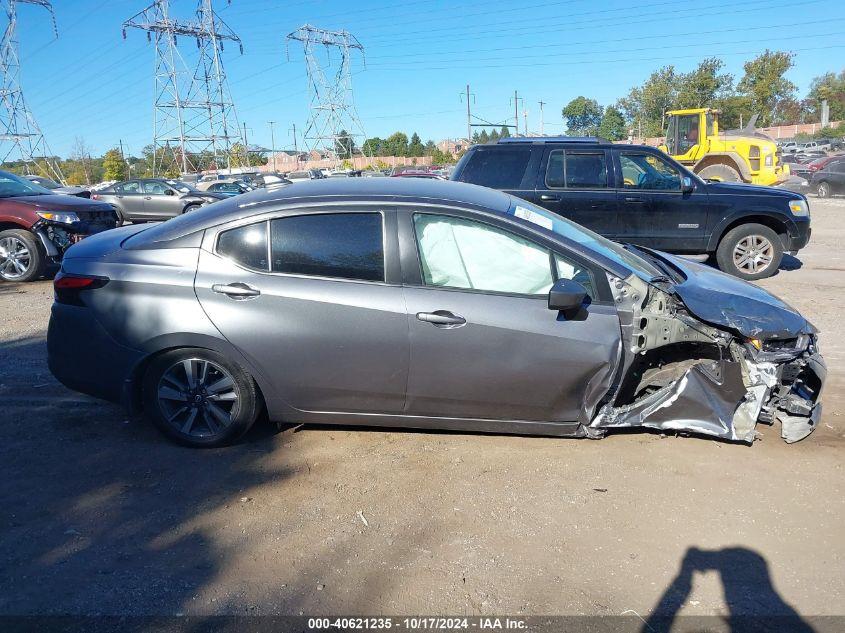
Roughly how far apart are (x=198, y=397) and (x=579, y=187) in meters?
6.20

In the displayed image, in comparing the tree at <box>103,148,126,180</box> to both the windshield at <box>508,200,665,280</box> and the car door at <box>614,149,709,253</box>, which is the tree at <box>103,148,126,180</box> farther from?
the windshield at <box>508,200,665,280</box>

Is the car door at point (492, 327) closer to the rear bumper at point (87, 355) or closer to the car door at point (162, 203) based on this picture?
the rear bumper at point (87, 355)

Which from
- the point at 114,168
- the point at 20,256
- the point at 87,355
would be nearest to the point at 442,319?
the point at 87,355

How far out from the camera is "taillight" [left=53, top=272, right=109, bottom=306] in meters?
4.05

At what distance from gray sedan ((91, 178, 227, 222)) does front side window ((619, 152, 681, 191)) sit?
49.9ft

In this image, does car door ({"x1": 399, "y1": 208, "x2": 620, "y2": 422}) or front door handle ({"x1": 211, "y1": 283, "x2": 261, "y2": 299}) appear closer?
car door ({"x1": 399, "y1": 208, "x2": 620, "y2": 422})

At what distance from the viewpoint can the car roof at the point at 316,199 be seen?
4039 millimetres

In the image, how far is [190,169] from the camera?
6116 centimetres

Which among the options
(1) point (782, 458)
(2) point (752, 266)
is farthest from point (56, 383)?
(2) point (752, 266)

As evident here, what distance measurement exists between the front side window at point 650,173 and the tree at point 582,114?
75071 millimetres

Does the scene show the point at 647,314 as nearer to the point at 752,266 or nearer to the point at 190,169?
the point at 752,266

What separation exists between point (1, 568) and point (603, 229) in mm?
7504

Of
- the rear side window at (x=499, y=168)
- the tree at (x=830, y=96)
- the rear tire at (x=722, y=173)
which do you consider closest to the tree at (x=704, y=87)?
the tree at (x=830, y=96)

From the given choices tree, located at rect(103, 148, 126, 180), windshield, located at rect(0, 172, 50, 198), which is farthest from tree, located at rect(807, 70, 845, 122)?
windshield, located at rect(0, 172, 50, 198)
